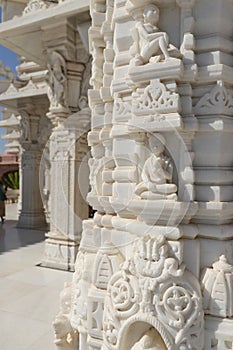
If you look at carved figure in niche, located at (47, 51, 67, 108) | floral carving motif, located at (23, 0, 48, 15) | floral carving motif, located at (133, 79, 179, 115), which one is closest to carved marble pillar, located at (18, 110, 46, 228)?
carved figure in niche, located at (47, 51, 67, 108)

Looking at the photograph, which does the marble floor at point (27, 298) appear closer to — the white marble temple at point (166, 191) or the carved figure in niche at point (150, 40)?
the white marble temple at point (166, 191)

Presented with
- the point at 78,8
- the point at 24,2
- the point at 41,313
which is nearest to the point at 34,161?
the point at 24,2

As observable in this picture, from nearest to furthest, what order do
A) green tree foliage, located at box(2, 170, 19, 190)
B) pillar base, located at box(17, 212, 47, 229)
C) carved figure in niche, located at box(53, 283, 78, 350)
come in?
carved figure in niche, located at box(53, 283, 78, 350), pillar base, located at box(17, 212, 47, 229), green tree foliage, located at box(2, 170, 19, 190)

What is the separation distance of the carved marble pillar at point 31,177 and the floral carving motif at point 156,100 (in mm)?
7556

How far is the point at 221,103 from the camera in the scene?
1900 mm

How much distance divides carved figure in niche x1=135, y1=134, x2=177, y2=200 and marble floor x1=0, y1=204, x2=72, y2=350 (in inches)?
77.6

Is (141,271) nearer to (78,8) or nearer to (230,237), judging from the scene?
(230,237)

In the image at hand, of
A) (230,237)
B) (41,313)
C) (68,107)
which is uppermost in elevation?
(68,107)

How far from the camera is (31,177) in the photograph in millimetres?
9312

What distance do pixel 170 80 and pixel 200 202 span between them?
0.80 meters

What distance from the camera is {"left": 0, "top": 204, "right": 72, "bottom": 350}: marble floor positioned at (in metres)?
3.04

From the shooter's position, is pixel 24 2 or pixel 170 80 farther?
pixel 24 2

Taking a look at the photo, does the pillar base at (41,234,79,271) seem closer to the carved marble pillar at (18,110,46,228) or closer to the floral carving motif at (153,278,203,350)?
the floral carving motif at (153,278,203,350)

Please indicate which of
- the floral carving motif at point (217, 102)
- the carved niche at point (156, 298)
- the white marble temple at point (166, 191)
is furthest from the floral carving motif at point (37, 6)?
the carved niche at point (156, 298)
